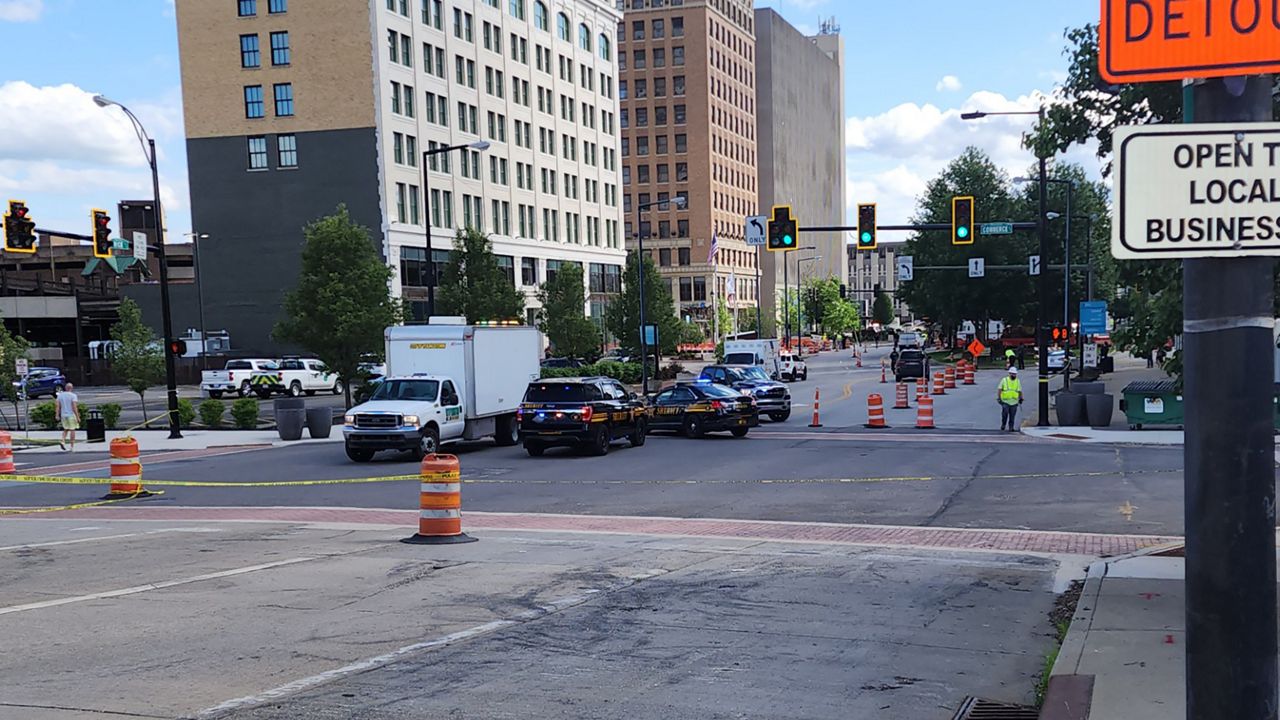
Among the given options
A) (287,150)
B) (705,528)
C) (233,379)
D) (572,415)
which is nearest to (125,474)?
(572,415)

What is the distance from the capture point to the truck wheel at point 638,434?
25.3 metres

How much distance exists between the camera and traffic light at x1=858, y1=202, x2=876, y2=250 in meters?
28.8

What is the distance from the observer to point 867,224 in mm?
29062

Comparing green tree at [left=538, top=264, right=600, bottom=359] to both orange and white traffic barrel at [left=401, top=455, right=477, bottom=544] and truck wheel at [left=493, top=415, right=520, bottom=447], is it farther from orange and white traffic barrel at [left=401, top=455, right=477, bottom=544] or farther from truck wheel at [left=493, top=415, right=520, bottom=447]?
orange and white traffic barrel at [left=401, top=455, right=477, bottom=544]

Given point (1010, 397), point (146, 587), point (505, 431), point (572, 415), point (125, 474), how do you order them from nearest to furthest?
point (146, 587)
point (125, 474)
point (572, 415)
point (505, 431)
point (1010, 397)

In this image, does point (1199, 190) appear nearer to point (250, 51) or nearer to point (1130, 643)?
point (1130, 643)

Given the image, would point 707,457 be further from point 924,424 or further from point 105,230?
point 105,230

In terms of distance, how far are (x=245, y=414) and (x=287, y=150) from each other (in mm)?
32616

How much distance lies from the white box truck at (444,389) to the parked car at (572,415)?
1.71m

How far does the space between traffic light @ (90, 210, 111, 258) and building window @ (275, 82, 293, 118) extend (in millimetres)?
36637

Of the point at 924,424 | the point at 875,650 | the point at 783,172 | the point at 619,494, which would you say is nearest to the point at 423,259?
the point at 924,424

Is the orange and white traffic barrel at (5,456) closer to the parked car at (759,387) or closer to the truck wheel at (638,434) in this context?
the truck wheel at (638,434)

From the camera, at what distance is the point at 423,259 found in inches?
2527

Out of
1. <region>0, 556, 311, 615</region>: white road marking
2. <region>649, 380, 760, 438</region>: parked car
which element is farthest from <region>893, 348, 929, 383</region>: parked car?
<region>0, 556, 311, 615</region>: white road marking
